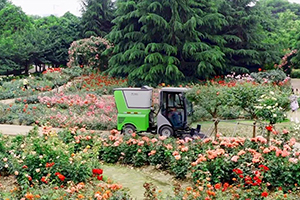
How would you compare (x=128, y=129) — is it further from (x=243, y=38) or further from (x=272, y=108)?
(x=243, y=38)

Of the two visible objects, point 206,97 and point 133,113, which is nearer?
point 206,97

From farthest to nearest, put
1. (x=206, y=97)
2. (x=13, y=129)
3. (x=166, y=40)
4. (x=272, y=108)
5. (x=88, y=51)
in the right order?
(x=88, y=51)
(x=166, y=40)
(x=13, y=129)
(x=206, y=97)
(x=272, y=108)

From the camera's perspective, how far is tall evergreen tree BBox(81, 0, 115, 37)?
28656 millimetres

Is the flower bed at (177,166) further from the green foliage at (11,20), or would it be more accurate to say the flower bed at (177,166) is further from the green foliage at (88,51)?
Answer: the green foliage at (11,20)

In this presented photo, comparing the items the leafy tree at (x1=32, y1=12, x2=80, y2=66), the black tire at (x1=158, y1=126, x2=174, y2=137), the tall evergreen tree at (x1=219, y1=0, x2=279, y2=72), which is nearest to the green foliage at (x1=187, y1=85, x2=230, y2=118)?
the black tire at (x1=158, y1=126, x2=174, y2=137)

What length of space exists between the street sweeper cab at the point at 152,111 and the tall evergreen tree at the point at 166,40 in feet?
28.0

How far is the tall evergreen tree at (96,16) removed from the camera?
2866 centimetres

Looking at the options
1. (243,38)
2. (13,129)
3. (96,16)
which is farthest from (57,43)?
(13,129)

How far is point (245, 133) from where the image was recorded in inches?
392

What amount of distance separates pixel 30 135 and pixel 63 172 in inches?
60.9

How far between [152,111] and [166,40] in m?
10.6

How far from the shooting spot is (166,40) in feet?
63.3

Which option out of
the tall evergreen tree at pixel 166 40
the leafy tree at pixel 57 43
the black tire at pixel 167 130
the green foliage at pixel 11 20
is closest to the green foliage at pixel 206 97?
the black tire at pixel 167 130

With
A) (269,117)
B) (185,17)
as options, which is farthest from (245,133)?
(185,17)
